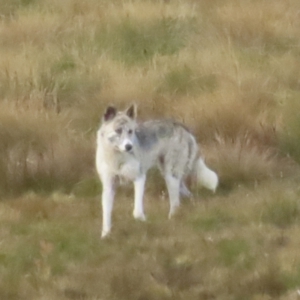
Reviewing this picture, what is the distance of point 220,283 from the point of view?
7.57 meters

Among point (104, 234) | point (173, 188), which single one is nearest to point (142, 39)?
point (173, 188)

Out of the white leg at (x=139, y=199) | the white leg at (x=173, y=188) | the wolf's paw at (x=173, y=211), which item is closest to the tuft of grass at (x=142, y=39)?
the white leg at (x=173, y=188)

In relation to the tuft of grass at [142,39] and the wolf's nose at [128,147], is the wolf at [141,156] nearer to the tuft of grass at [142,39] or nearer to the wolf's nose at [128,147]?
the wolf's nose at [128,147]

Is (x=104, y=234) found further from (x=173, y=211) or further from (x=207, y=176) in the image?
(x=207, y=176)

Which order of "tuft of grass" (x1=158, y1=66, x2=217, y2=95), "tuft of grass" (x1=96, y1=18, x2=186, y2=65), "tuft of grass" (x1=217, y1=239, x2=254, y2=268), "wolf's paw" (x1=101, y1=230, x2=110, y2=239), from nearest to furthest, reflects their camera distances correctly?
"tuft of grass" (x1=217, y1=239, x2=254, y2=268)
"wolf's paw" (x1=101, y1=230, x2=110, y2=239)
"tuft of grass" (x1=158, y1=66, x2=217, y2=95)
"tuft of grass" (x1=96, y1=18, x2=186, y2=65)

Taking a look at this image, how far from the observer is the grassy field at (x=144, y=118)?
7754 mm

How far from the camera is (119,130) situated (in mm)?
8789

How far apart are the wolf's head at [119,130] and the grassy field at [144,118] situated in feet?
2.19

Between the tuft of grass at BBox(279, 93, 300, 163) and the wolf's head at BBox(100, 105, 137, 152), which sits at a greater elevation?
the wolf's head at BBox(100, 105, 137, 152)

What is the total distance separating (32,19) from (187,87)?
373 cm

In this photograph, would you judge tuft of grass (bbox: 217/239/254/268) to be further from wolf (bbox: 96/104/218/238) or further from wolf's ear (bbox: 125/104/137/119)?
wolf's ear (bbox: 125/104/137/119)

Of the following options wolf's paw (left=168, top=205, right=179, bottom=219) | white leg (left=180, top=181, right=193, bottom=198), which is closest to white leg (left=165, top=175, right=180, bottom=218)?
wolf's paw (left=168, top=205, right=179, bottom=219)

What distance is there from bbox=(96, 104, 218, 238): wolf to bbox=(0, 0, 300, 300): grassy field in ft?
0.61

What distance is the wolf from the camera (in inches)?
349
